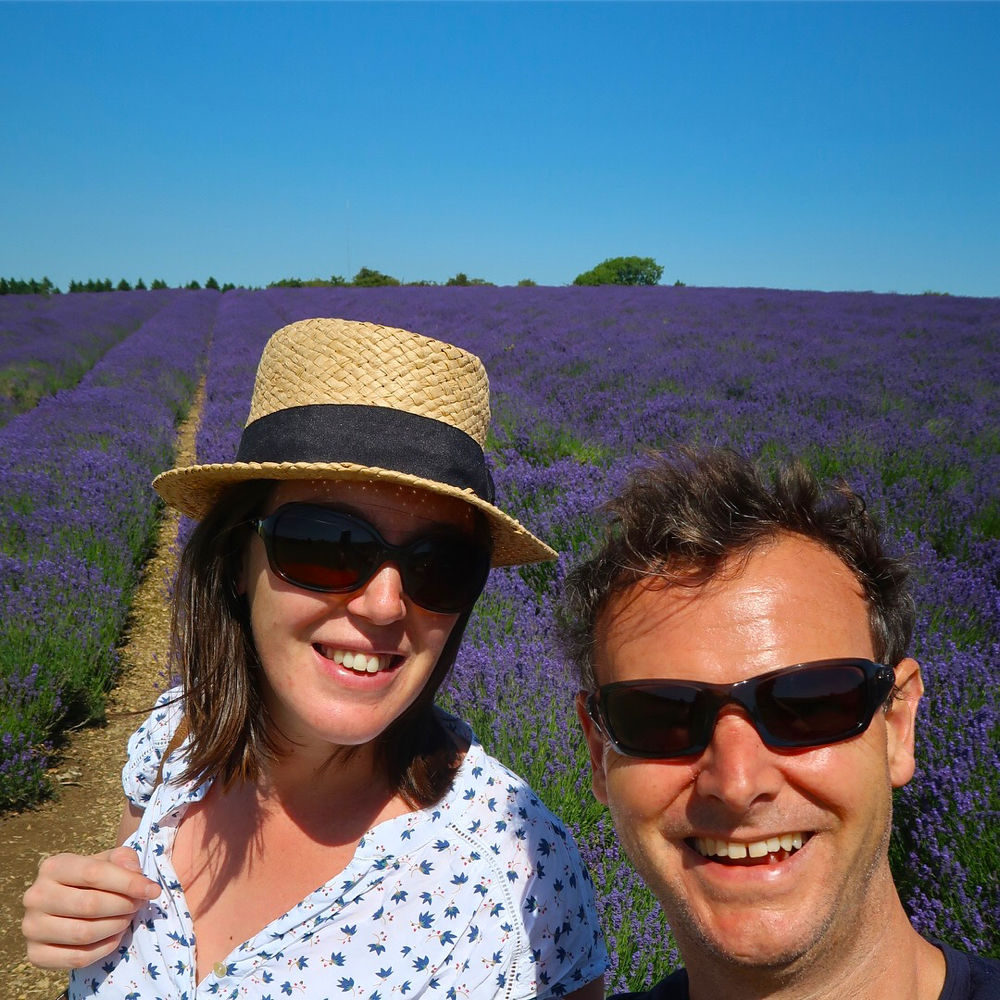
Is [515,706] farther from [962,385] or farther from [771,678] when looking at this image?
[962,385]

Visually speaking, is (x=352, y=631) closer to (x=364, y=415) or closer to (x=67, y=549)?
(x=364, y=415)

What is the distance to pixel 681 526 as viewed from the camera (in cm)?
112

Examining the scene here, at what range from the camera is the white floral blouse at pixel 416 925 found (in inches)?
46.5

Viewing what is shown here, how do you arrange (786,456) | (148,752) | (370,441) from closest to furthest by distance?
(370,441) < (148,752) < (786,456)

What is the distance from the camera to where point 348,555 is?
1208mm

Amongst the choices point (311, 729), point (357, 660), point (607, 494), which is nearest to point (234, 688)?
point (311, 729)

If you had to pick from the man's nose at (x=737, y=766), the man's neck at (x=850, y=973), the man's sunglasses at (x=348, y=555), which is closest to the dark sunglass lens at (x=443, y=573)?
the man's sunglasses at (x=348, y=555)

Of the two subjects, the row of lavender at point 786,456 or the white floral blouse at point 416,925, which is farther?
the row of lavender at point 786,456

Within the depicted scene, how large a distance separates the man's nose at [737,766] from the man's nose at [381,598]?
0.50m

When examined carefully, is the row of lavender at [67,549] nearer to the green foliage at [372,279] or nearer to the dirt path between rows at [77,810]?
the dirt path between rows at [77,810]

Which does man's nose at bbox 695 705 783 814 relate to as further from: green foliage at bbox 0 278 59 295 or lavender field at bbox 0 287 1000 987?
green foliage at bbox 0 278 59 295

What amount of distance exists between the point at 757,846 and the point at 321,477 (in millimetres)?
799

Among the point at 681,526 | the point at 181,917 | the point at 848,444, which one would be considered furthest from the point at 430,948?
the point at 848,444

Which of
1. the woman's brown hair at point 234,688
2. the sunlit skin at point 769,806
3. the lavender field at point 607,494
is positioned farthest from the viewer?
the lavender field at point 607,494
